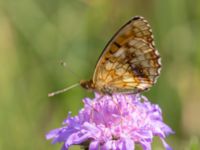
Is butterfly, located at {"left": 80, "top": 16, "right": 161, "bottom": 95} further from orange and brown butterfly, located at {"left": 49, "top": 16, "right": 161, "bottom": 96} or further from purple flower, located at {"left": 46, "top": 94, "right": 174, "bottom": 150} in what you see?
purple flower, located at {"left": 46, "top": 94, "right": 174, "bottom": 150}

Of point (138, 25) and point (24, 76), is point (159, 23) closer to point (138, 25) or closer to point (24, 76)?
point (24, 76)

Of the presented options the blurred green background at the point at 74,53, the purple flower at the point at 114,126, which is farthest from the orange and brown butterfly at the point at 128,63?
the blurred green background at the point at 74,53

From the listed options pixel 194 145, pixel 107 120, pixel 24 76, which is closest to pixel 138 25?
pixel 107 120

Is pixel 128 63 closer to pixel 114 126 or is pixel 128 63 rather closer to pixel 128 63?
pixel 128 63

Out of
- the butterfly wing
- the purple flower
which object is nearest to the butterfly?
the butterfly wing

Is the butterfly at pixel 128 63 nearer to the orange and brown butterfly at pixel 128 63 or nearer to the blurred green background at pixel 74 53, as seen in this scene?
the orange and brown butterfly at pixel 128 63
